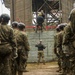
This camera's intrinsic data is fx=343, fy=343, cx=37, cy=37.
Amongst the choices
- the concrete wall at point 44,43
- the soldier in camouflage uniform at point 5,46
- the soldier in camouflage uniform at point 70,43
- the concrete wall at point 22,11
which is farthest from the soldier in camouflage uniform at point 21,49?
the concrete wall at point 22,11

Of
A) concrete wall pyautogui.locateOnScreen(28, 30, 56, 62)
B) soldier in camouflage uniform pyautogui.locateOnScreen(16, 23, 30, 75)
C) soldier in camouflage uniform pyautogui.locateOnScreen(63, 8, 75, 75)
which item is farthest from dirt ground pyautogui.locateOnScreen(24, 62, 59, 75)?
soldier in camouflage uniform pyautogui.locateOnScreen(63, 8, 75, 75)

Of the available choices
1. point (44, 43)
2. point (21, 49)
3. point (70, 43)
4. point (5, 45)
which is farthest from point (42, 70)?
point (70, 43)

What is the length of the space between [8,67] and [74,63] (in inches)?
72.6

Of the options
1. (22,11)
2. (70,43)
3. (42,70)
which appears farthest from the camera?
(22,11)

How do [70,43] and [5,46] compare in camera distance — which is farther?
[5,46]

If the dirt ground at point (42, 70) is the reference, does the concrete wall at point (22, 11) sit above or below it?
above

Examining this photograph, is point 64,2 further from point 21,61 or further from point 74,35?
point 74,35

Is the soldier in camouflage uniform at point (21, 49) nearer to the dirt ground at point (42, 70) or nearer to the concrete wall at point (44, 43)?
the dirt ground at point (42, 70)

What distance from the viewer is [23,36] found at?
40.0ft

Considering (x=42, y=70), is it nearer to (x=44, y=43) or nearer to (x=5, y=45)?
(x=44, y=43)

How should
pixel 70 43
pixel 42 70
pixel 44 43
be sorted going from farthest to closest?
1. pixel 44 43
2. pixel 42 70
3. pixel 70 43

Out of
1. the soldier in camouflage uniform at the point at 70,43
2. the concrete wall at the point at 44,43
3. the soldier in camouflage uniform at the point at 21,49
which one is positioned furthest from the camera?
the concrete wall at the point at 44,43

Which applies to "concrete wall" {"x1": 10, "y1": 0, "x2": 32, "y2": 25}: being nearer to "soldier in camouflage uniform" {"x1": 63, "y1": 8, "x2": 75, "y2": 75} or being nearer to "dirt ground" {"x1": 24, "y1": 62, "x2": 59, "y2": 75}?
"dirt ground" {"x1": 24, "y1": 62, "x2": 59, "y2": 75}

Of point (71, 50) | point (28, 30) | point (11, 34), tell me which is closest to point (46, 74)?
point (11, 34)
